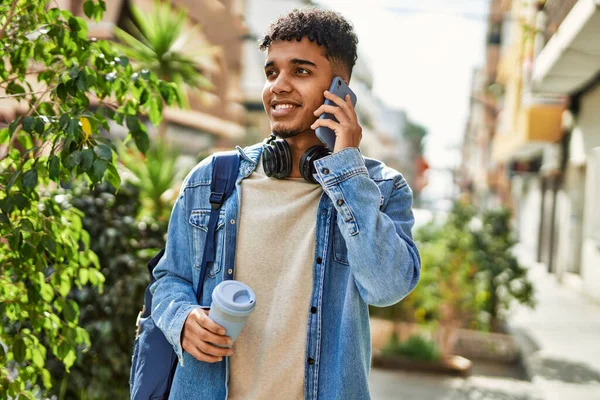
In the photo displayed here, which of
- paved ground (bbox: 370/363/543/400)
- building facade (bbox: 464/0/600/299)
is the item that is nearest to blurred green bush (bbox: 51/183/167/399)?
paved ground (bbox: 370/363/543/400)

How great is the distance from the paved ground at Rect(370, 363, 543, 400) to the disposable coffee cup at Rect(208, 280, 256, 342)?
5313 millimetres

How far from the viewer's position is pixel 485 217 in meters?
9.74

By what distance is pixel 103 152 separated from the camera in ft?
6.90

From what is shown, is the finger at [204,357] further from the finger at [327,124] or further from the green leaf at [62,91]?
the green leaf at [62,91]

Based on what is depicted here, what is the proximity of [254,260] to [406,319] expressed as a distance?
21.8 ft

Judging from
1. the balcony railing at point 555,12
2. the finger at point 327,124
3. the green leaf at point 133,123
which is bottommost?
the finger at point 327,124

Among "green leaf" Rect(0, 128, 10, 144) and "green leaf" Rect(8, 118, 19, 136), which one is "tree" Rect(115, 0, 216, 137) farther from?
"green leaf" Rect(8, 118, 19, 136)

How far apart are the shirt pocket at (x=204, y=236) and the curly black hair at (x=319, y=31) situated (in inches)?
20.5

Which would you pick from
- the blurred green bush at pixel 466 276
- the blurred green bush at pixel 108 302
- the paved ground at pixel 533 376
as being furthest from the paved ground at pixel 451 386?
the blurred green bush at pixel 108 302

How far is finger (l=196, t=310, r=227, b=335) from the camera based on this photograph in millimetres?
1718

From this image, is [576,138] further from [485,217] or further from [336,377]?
[336,377]

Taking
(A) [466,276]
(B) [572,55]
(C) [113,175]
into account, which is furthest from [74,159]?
(B) [572,55]

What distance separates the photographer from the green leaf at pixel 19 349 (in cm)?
235

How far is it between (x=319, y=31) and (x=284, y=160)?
14.6 inches
